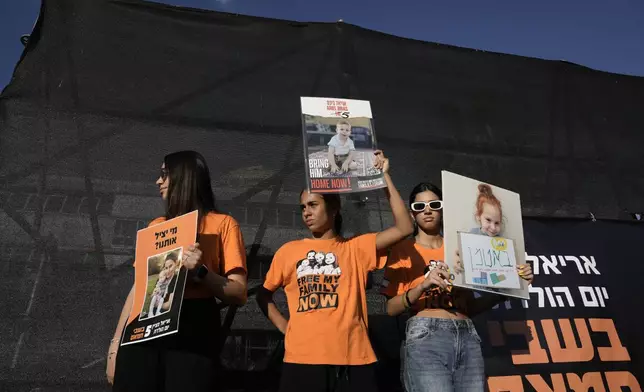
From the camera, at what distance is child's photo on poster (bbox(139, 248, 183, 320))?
170 centimetres

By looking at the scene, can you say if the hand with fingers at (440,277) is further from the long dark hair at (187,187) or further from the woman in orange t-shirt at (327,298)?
the long dark hair at (187,187)

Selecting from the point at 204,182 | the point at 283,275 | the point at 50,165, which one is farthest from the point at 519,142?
the point at 50,165

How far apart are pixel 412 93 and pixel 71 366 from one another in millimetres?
2280

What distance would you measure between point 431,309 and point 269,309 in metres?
0.69

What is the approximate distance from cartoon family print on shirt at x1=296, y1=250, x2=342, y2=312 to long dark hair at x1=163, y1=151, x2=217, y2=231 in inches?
17.4

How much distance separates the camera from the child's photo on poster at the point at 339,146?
2.17m

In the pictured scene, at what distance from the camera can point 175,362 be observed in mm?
1689

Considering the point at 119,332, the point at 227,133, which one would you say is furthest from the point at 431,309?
the point at 227,133

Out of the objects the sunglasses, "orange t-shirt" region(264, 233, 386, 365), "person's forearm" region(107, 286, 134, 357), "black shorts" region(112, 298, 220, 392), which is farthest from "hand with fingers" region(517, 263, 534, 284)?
"person's forearm" region(107, 286, 134, 357)

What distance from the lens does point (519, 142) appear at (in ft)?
10.7

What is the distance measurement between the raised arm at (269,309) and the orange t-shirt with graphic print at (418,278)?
454 mm

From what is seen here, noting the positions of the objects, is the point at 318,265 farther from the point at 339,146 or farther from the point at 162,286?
the point at 162,286

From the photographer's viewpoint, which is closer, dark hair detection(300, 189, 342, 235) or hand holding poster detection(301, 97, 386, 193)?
hand holding poster detection(301, 97, 386, 193)

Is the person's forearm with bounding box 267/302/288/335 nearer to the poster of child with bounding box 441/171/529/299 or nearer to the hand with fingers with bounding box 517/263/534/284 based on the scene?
the poster of child with bounding box 441/171/529/299
